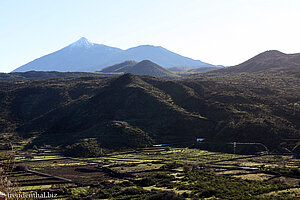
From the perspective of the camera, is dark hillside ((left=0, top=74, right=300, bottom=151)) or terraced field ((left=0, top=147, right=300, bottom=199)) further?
dark hillside ((left=0, top=74, right=300, bottom=151))

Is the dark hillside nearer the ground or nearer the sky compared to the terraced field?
nearer the sky

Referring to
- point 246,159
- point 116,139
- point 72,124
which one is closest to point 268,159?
point 246,159

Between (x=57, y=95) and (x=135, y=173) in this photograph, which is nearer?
(x=135, y=173)

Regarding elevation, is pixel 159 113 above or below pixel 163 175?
above

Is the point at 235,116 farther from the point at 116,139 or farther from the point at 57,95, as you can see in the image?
the point at 57,95

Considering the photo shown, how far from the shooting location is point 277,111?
12531 cm

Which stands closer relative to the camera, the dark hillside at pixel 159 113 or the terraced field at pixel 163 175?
the terraced field at pixel 163 175

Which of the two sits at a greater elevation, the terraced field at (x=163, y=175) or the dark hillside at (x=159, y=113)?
the dark hillside at (x=159, y=113)

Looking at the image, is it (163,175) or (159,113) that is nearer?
(163,175)

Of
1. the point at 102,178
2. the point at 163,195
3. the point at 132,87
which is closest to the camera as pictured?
the point at 163,195

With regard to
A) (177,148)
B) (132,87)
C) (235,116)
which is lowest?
(177,148)

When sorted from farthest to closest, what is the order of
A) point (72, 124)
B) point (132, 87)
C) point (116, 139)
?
point (132, 87) < point (72, 124) < point (116, 139)

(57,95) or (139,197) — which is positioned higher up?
(57,95)

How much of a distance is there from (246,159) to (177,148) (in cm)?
2940
